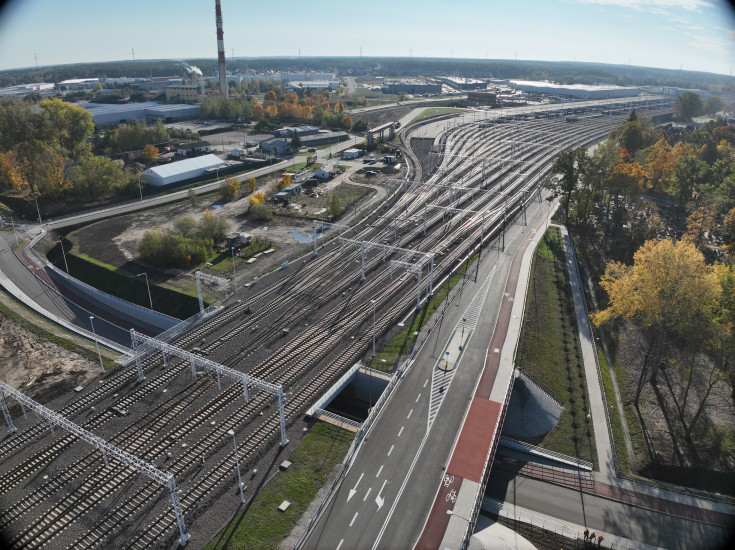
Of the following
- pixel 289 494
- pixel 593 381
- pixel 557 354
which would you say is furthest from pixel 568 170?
pixel 289 494

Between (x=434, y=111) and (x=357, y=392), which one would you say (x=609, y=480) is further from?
(x=434, y=111)

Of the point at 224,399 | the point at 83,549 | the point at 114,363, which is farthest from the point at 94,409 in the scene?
the point at 83,549

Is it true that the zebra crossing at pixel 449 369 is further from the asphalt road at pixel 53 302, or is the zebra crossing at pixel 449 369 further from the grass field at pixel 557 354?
the asphalt road at pixel 53 302

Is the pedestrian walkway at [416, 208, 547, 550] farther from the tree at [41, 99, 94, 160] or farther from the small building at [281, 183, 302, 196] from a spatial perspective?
the tree at [41, 99, 94, 160]

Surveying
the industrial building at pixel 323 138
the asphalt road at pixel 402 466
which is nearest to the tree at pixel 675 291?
the asphalt road at pixel 402 466

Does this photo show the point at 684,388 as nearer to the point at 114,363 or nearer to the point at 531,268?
the point at 531,268
